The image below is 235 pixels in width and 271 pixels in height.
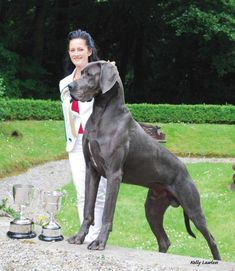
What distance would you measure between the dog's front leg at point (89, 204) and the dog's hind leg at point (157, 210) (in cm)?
59

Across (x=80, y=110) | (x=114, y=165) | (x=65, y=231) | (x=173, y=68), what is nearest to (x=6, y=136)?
(x=65, y=231)

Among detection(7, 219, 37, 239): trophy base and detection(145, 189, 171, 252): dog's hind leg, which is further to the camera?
detection(145, 189, 171, 252): dog's hind leg

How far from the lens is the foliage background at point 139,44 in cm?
2359

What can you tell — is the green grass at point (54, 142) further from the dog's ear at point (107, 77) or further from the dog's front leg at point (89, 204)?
the dog's ear at point (107, 77)

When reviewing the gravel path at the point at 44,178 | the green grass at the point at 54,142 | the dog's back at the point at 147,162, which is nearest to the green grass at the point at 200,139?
the green grass at the point at 54,142

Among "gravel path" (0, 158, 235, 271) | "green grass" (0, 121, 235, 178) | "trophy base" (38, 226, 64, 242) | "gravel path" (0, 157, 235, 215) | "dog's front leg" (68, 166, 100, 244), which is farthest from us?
"green grass" (0, 121, 235, 178)

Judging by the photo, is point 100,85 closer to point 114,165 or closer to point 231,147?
point 114,165

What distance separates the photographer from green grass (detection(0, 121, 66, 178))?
12940 millimetres

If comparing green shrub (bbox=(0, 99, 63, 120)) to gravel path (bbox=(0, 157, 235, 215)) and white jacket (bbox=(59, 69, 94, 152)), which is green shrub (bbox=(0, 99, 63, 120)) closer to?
gravel path (bbox=(0, 157, 235, 215))

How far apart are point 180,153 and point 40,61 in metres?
11.5

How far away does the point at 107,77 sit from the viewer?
11.9 feet

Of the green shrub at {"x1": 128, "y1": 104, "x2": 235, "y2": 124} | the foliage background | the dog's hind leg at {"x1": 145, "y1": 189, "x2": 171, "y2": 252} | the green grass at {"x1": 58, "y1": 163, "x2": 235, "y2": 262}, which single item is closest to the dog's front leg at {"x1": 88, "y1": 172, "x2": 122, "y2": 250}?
the dog's hind leg at {"x1": 145, "y1": 189, "x2": 171, "y2": 252}

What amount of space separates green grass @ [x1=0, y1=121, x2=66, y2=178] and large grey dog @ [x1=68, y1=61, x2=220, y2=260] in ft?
27.2

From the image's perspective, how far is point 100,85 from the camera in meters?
3.65
